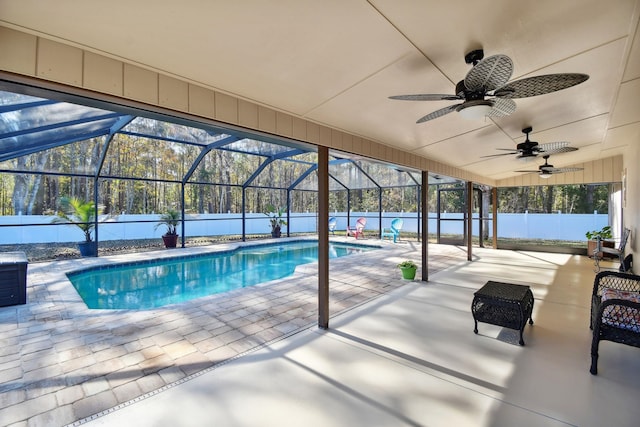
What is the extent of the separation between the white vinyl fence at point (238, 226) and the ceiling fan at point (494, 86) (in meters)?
8.83

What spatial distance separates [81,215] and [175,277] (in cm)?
350

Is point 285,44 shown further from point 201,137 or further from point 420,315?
point 201,137

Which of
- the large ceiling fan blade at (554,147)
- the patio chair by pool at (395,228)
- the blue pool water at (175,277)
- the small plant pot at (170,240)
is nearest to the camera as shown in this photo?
the large ceiling fan blade at (554,147)

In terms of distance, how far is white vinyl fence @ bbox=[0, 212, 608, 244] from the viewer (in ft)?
31.1

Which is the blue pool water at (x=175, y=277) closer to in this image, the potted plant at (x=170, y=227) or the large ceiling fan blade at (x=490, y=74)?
the potted plant at (x=170, y=227)

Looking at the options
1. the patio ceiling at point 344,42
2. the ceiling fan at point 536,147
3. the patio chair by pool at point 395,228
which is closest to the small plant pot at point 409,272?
the ceiling fan at point 536,147

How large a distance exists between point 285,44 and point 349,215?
1190 centimetres

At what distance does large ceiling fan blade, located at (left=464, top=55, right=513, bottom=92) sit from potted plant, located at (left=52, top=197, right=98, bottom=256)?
916cm

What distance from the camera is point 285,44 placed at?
1.89 metres

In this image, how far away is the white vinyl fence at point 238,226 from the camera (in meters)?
9.48

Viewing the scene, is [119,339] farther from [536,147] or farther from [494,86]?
[536,147]

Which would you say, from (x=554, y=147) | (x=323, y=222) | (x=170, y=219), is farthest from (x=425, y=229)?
(x=170, y=219)

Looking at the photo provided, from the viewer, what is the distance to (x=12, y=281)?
4059 mm

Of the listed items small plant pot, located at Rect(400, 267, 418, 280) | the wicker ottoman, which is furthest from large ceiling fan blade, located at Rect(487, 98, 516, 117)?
small plant pot, located at Rect(400, 267, 418, 280)
